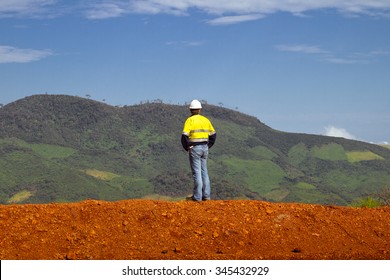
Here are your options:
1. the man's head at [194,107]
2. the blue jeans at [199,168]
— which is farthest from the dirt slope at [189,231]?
the man's head at [194,107]

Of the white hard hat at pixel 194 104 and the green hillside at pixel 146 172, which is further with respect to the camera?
the green hillside at pixel 146 172

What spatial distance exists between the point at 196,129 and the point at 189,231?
8.35 feet

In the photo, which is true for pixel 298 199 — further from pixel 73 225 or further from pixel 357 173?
pixel 73 225

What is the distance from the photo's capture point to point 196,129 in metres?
13.4

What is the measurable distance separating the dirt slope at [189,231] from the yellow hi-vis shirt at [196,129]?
1398mm

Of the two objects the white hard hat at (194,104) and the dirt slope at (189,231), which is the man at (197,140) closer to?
the white hard hat at (194,104)

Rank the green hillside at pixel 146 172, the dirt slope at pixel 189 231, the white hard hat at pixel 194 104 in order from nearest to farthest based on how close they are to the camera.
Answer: the dirt slope at pixel 189 231
the white hard hat at pixel 194 104
the green hillside at pixel 146 172

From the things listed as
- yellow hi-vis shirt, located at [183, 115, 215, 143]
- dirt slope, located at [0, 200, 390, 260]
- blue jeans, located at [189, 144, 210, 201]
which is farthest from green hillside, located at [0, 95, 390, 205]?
dirt slope, located at [0, 200, 390, 260]

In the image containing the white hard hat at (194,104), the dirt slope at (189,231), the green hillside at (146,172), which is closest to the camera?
the dirt slope at (189,231)

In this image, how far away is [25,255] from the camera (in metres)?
10.6

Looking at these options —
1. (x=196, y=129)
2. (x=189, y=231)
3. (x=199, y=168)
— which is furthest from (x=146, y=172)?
(x=189, y=231)

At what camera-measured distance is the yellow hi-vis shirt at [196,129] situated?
43.7ft

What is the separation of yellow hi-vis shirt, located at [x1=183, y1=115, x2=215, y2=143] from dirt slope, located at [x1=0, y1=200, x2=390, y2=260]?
1398mm

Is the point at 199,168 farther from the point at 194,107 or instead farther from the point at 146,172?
the point at 146,172
